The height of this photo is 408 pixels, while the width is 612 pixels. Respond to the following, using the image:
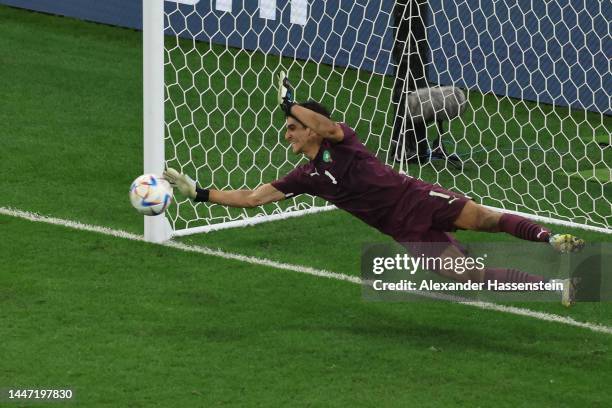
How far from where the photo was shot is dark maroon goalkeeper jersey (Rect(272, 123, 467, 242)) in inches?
322

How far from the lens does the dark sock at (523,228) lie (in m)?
7.96

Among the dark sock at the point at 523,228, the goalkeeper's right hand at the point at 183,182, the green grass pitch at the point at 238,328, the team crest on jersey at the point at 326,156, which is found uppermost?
the team crest on jersey at the point at 326,156

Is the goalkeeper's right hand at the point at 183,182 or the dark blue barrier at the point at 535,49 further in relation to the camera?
the dark blue barrier at the point at 535,49

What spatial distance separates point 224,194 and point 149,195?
53 centimetres

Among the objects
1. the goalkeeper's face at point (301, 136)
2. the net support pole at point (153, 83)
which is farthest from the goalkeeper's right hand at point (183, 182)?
the net support pole at point (153, 83)

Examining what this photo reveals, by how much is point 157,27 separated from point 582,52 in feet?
23.6

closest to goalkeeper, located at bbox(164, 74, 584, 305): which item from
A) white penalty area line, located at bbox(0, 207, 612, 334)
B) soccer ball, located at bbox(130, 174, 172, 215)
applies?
soccer ball, located at bbox(130, 174, 172, 215)

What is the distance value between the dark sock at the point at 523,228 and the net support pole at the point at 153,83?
9.07 ft

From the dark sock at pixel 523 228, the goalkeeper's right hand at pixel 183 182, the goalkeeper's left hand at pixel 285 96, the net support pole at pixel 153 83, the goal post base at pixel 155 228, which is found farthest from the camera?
the goal post base at pixel 155 228

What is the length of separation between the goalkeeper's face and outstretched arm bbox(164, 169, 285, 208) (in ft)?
1.25

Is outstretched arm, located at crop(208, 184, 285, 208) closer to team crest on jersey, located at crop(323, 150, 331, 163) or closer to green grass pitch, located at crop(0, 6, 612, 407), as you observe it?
team crest on jersey, located at crop(323, 150, 331, 163)

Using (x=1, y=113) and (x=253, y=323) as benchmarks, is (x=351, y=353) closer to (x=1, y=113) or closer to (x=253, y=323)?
(x=253, y=323)

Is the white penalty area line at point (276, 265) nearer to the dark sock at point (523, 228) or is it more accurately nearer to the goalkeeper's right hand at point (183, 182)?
the dark sock at point (523, 228)

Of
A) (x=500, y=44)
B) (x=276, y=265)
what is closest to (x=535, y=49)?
(x=500, y=44)
